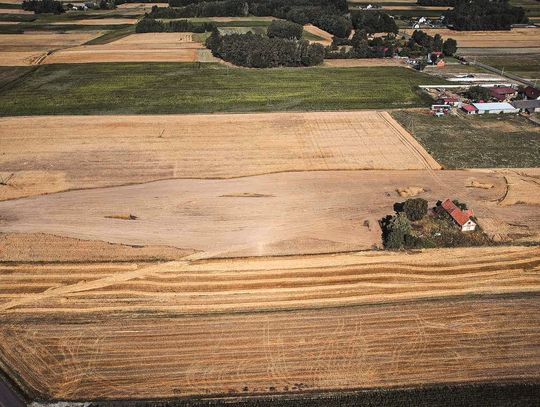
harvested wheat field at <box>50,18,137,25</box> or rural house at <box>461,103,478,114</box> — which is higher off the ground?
harvested wheat field at <box>50,18,137,25</box>

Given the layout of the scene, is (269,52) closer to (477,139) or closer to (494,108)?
(494,108)

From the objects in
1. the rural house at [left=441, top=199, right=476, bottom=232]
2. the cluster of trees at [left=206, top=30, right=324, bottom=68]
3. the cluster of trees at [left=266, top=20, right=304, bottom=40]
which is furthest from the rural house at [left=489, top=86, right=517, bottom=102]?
the cluster of trees at [left=266, top=20, right=304, bottom=40]

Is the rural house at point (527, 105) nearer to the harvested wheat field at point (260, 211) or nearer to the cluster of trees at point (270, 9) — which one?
the harvested wheat field at point (260, 211)

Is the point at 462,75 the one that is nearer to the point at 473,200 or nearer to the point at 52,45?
the point at 473,200

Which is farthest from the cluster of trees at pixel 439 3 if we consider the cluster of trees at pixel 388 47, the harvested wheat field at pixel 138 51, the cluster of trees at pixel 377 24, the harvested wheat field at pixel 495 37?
the harvested wheat field at pixel 138 51

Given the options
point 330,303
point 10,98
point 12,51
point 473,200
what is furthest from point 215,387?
point 12,51

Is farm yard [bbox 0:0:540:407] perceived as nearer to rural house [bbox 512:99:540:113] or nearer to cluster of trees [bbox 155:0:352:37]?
rural house [bbox 512:99:540:113]
